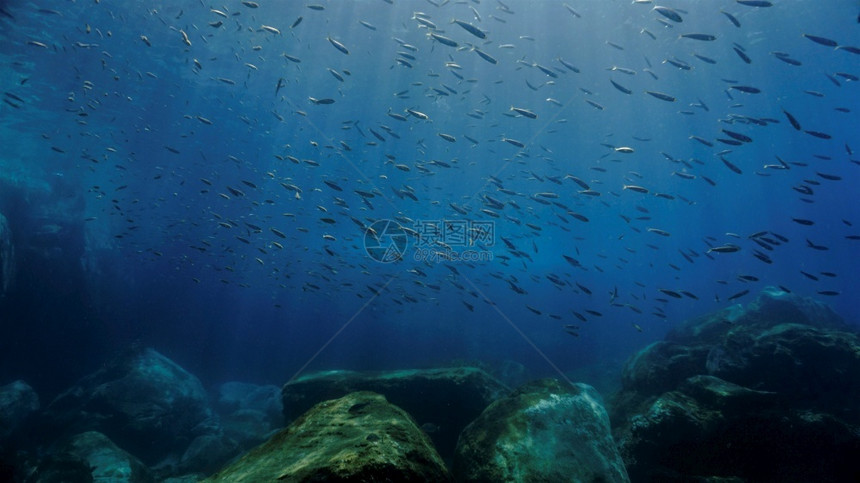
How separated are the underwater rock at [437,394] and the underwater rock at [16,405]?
955 cm

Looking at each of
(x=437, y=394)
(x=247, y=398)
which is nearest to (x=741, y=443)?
(x=437, y=394)

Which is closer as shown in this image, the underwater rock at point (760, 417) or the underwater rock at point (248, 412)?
the underwater rock at point (760, 417)

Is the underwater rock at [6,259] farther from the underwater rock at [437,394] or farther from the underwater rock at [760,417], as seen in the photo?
the underwater rock at [760,417]

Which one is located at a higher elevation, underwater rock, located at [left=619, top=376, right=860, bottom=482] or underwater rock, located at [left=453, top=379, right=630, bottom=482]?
underwater rock, located at [left=453, top=379, right=630, bottom=482]

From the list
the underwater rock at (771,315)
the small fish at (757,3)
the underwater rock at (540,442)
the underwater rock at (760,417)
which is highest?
the small fish at (757,3)

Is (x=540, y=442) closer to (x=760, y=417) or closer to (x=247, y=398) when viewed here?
(x=760, y=417)

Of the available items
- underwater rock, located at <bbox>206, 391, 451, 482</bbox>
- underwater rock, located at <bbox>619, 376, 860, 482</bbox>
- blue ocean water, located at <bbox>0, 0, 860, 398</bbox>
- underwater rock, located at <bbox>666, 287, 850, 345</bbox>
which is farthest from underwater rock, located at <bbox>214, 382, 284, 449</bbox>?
underwater rock, located at <bbox>666, 287, 850, 345</bbox>

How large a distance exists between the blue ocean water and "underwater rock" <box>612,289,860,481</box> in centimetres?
190

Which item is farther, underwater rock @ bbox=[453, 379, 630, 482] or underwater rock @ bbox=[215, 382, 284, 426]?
underwater rock @ bbox=[215, 382, 284, 426]

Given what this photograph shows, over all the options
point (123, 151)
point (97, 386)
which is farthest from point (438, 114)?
point (123, 151)

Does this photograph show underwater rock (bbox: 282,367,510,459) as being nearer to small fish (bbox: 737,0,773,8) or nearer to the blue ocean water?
the blue ocean water

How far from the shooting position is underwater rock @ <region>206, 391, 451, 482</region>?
2.33 m

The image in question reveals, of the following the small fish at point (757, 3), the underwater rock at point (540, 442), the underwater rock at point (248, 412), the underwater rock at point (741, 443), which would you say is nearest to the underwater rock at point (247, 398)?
the underwater rock at point (248, 412)

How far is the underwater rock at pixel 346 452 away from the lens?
2328 mm
